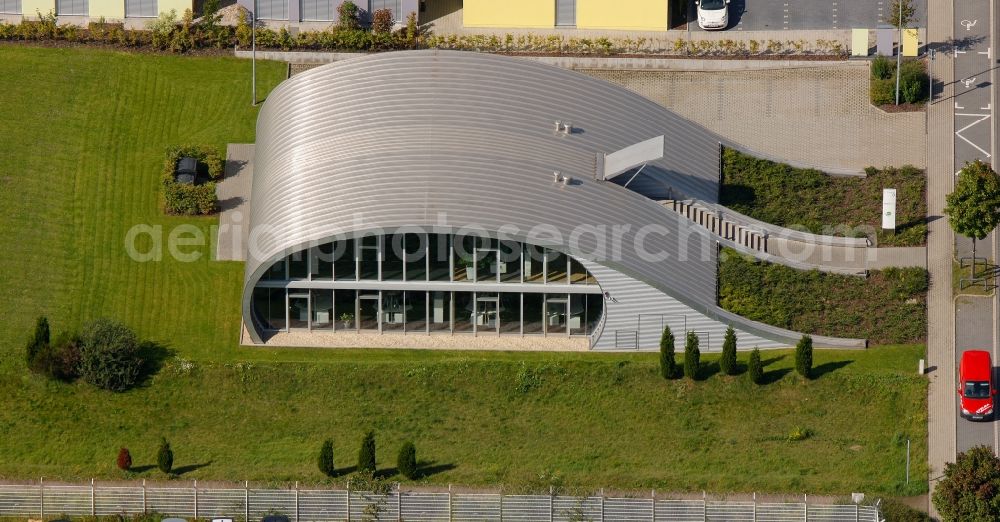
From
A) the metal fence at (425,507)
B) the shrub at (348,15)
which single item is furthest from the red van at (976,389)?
the shrub at (348,15)

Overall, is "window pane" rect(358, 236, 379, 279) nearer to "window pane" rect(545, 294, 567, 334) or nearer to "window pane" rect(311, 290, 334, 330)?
"window pane" rect(311, 290, 334, 330)

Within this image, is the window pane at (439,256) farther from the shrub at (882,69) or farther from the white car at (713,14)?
the shrub at (882,69)

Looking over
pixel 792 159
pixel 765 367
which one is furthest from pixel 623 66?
pixel 765 367

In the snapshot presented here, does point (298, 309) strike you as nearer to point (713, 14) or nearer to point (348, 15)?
point (348, 15)

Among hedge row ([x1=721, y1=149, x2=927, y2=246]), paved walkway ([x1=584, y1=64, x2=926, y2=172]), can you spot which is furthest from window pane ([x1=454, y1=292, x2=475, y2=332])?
paved walkway ([x1=584, y1=64, x2=926, y2=172])

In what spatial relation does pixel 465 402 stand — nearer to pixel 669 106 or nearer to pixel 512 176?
pixel 512 176

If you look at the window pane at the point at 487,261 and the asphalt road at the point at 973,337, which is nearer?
the asphalt road at the point at 973,337
